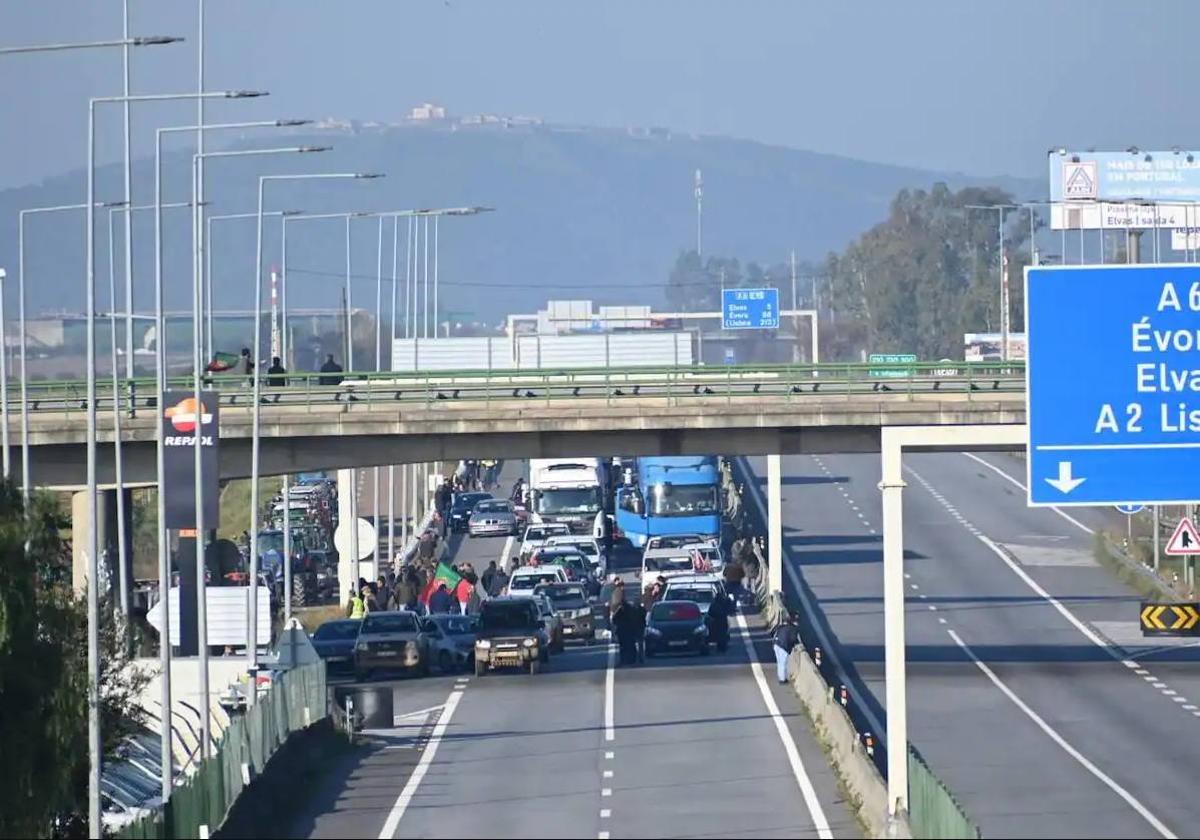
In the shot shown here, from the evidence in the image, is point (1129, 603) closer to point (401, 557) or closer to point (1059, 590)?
point (1059, 590)

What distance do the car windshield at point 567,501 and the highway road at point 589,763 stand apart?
105 ft

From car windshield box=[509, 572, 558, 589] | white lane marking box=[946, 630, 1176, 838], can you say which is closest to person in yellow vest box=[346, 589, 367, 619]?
car windshield box=[509, 572, 558, 589]

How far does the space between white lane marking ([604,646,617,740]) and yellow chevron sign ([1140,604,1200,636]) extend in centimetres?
865

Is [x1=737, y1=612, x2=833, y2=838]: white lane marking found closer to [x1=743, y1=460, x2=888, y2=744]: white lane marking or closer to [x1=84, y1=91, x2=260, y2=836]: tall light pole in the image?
[x1=743, y1=460, x2=888, y2=744]: white lane marking

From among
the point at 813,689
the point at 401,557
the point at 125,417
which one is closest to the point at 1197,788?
the point at 813,689

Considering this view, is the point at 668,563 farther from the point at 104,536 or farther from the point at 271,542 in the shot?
the point at 104,536

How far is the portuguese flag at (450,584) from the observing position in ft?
187

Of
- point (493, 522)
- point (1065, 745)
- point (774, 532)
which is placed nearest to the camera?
point (1065, 745)

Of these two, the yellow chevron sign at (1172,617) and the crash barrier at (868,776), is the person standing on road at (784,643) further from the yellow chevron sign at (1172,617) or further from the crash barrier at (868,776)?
the yellow chevron sign at (1172,617)

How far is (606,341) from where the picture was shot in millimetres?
83062

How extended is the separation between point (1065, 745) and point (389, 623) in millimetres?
15795

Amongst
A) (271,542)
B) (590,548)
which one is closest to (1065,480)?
(590,548)

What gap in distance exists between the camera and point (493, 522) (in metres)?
82.1

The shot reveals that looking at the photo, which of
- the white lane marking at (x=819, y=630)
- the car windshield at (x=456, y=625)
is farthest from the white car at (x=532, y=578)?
the car windshield at (x=456, y=625)
